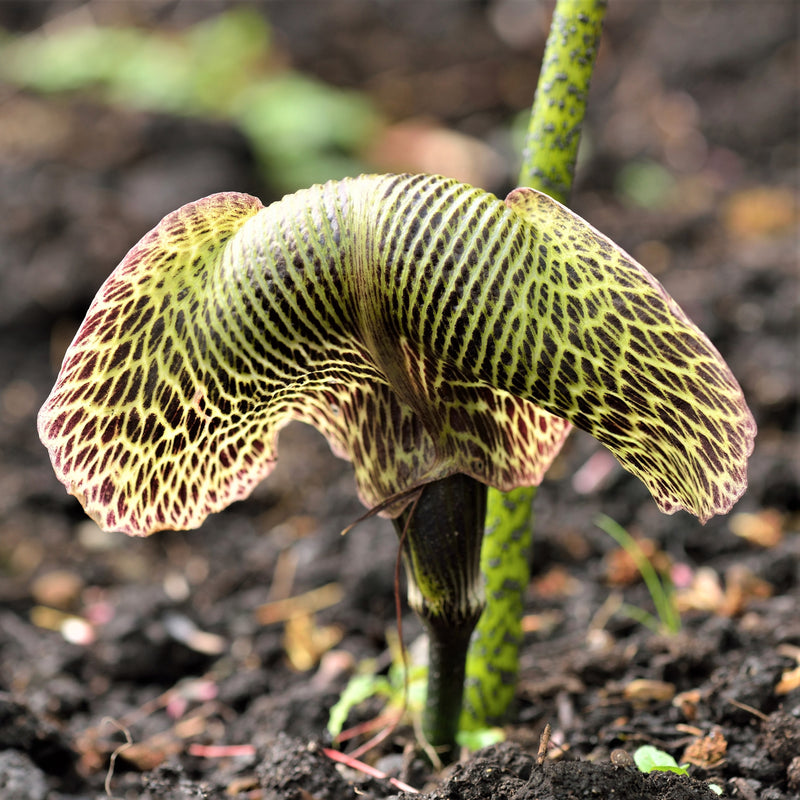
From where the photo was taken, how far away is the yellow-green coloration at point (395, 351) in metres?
1.18

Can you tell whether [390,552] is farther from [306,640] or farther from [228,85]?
[228,85]

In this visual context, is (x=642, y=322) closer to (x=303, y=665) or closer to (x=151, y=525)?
(x=151, y=525)

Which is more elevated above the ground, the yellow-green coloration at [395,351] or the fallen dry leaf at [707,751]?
the yellow-green coloration at [395,351]

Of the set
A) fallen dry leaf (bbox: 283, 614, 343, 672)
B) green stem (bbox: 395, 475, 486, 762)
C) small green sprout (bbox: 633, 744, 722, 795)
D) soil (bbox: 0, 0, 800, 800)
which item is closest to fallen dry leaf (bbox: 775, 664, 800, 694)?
soil (bbox: 0, 0, 800, 800)

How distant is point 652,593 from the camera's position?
2.48m

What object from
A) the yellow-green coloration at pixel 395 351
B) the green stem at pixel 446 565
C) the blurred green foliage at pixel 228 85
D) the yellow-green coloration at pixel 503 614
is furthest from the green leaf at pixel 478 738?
the blurred green foliage at pixel 228 85

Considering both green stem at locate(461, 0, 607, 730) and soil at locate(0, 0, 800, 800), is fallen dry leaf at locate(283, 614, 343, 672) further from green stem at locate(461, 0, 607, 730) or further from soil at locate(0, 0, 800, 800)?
green stem at locate(461, 0, 607, 730)

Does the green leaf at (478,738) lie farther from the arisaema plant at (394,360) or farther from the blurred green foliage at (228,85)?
the blurred green foliage at (228,85)

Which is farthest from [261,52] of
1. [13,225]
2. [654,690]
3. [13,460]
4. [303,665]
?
[654,690]

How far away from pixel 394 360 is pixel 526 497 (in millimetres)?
599

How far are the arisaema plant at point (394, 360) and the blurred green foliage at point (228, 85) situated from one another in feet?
13.5

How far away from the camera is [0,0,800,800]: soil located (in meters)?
1.86

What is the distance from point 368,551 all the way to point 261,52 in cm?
432

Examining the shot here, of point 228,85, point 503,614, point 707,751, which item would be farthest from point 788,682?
point 228,85
